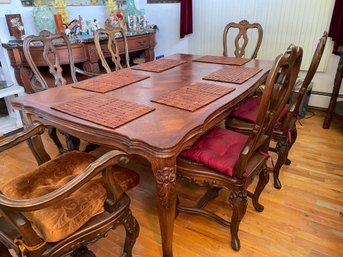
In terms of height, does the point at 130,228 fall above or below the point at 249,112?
below

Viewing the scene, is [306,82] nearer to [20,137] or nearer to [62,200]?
[62,200]

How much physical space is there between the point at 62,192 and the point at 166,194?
1.39 ft

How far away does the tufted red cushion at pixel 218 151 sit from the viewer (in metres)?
1.26

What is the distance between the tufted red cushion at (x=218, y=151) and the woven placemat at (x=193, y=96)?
0.24m

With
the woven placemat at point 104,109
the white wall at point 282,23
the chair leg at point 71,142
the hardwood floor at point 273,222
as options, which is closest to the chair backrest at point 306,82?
the hardwood floor at point 273,222

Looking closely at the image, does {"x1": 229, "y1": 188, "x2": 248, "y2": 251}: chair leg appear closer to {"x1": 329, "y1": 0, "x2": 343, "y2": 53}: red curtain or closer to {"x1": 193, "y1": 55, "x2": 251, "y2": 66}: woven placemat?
{"x1": 193, "y1": 55, "x2": 251, "y2": 66}: woven placemat

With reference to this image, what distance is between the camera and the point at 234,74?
5.88ft

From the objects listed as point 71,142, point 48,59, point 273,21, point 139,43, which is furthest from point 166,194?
point 273,21

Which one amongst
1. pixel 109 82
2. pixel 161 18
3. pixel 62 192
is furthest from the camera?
pixel 161 18

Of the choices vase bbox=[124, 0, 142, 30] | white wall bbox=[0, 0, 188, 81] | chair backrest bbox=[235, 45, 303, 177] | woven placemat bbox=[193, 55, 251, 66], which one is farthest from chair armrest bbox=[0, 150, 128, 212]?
vase bbox=[124, 0, 142, 30]

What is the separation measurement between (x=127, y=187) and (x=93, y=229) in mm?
244

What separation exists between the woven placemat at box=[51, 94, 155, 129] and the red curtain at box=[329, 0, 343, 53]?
2.37 metres

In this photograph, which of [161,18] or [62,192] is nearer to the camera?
[62,192]

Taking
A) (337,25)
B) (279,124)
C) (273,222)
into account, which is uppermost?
(337,25)
